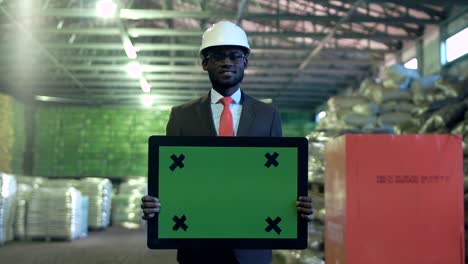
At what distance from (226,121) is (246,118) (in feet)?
0.23

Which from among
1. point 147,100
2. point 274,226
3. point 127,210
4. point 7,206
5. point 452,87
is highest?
point 147,100

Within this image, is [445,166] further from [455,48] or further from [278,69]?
[278,69]

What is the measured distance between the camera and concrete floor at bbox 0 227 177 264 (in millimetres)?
8781

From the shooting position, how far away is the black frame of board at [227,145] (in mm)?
1989

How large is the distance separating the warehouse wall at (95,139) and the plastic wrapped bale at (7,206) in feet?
21.9

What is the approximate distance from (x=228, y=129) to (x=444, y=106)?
238 inches

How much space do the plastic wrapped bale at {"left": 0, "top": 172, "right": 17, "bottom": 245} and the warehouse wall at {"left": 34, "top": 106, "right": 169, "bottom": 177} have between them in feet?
21.9

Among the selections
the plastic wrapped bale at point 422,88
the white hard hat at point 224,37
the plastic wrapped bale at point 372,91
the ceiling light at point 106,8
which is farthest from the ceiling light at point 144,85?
the white hard hat at point 224,37

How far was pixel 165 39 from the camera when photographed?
1577 centimetres

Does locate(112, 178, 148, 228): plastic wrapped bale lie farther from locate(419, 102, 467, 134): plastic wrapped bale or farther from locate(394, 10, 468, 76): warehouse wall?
locate(419, 102, 467, 134): plastic wrapped bale

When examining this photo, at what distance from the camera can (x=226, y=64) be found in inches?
86.9

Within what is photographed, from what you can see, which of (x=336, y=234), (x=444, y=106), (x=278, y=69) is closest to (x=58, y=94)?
(x=278, y=69)

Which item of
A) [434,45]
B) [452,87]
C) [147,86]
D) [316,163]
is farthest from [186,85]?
[316,163]

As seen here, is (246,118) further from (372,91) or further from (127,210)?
(127,210)
